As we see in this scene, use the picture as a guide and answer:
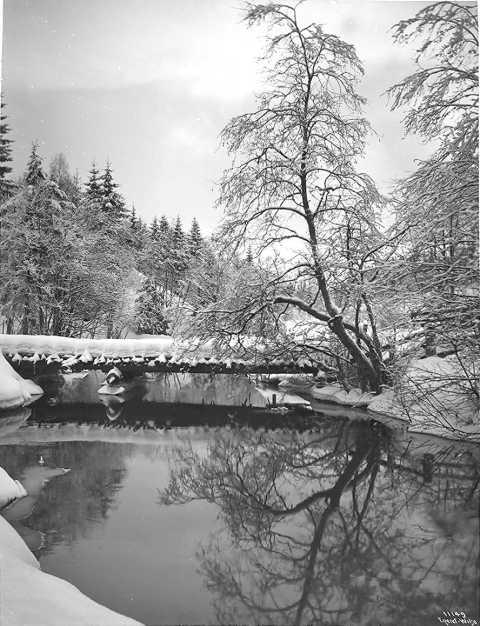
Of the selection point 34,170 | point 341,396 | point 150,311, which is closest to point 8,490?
point 34,170

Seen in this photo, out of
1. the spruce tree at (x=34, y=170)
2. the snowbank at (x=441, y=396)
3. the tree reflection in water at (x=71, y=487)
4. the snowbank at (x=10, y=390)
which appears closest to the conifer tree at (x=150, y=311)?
the snowbank at (x=10, y=390)

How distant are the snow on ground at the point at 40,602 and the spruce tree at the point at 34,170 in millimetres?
4549

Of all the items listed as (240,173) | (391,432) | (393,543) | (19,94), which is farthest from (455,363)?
(19,94)

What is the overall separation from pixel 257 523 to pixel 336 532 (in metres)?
0.56

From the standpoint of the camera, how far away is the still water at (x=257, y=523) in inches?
82.5

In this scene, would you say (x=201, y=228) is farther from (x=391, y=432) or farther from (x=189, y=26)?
(x=391, y=432)

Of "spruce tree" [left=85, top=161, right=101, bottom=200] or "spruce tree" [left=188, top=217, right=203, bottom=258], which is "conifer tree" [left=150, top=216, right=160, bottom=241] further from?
"spruce tree" [left=85, top=161, right=101, bottom=200]

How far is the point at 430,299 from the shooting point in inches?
137

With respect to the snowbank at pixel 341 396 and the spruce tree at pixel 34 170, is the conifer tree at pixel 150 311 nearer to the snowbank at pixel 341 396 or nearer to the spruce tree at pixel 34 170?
the spruce tree at pixel 34 170

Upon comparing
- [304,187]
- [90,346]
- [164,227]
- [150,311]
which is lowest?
[90,346]

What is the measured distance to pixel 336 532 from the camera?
2820 mm

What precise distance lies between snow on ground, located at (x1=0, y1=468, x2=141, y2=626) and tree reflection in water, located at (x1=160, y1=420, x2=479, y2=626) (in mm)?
595

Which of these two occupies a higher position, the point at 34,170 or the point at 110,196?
the point at 34,170

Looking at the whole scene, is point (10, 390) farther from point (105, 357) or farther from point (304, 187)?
point (304, 187)
